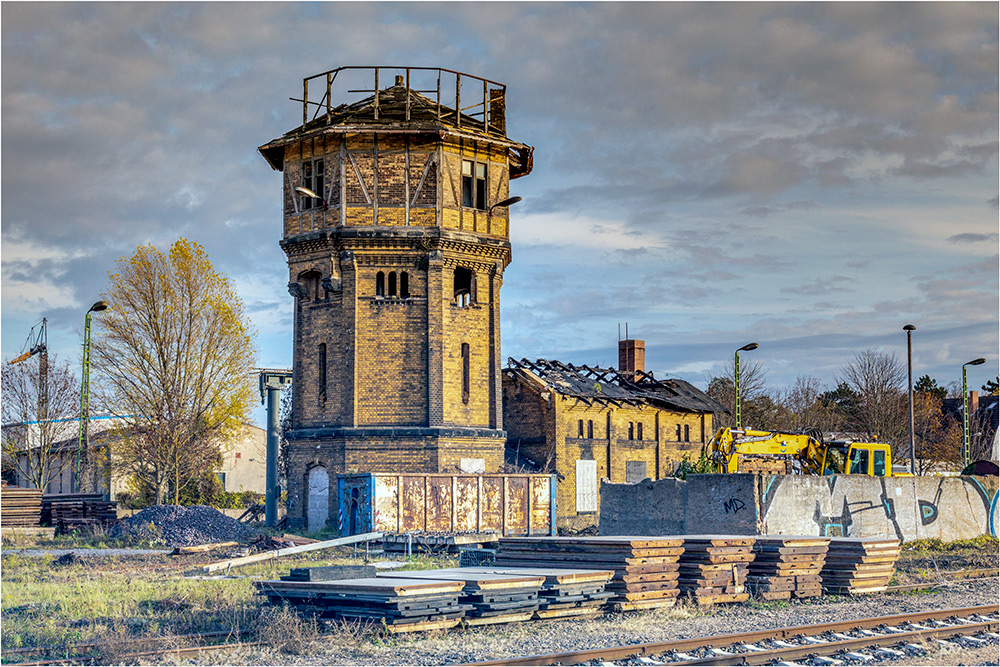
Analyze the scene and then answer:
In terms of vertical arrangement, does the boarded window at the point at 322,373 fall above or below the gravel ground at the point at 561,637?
above

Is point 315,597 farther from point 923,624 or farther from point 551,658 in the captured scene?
point 923,624

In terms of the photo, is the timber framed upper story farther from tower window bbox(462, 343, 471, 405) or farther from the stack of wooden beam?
the stack of wooden beam

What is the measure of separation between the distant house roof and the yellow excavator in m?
12.7

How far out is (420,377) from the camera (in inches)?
1214

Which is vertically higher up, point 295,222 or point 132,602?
point 295,222

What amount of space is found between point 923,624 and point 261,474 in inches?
1762

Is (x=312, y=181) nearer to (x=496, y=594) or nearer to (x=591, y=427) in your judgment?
(x=591, y=427)

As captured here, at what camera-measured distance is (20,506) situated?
31.8m

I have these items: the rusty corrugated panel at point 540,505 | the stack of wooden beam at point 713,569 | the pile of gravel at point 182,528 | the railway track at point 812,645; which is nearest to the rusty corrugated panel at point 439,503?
the rusty corrugated panel at point 540,505

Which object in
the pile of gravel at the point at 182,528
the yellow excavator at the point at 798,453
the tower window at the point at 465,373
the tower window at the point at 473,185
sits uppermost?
the tower window at the point at 473,185

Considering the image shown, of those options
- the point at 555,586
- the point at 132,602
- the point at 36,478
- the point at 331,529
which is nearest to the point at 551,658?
the point at 555,586

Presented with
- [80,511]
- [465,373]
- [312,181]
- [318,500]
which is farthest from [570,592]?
[80,511]

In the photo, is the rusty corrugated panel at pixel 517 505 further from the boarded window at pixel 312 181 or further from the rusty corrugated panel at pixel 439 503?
the boarded window at pixel 312 181

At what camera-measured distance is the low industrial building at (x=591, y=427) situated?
39062 mm
